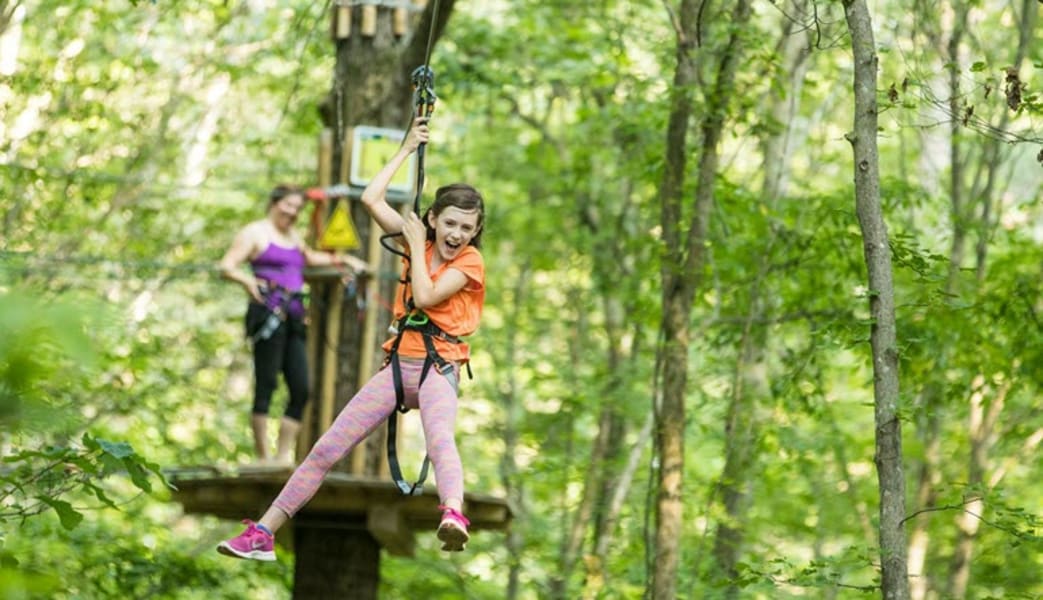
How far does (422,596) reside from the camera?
11.7 meters

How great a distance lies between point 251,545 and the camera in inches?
163

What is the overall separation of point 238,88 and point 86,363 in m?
12.3

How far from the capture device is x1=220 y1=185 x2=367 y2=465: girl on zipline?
278 inches

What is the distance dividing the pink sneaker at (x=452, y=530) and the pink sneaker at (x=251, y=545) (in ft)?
1.69

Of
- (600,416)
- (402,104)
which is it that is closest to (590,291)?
(600,416)

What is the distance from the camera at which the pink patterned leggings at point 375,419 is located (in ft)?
14.0

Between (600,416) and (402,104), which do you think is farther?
(600,416)

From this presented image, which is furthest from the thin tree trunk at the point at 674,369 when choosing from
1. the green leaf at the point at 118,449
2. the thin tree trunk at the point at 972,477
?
the thin tree trunk at the point at 972,477

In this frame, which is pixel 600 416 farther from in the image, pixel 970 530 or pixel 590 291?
pixel 970 530

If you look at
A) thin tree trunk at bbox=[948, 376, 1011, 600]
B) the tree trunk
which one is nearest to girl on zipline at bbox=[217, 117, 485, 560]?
the tree trunk

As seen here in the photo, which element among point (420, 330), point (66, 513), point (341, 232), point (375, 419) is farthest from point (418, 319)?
point (341, 232)

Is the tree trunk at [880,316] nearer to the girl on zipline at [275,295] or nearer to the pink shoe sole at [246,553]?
the pink shoe sole at [246,553]

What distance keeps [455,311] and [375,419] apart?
41 centimetres

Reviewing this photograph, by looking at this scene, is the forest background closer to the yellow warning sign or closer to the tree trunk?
the yellow warning sign
